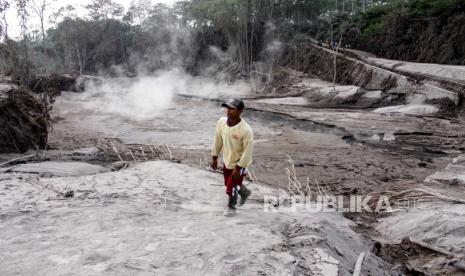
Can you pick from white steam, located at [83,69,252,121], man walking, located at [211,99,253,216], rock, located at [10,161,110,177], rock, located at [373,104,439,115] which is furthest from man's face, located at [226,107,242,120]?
rock, located at [373,104,439,115]

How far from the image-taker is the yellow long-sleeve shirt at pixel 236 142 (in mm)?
3992

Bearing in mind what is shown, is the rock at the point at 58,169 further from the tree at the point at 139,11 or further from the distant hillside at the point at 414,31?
the tree at the point at 139,11

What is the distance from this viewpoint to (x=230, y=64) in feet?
105

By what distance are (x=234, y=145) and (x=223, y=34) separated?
3277 centimetres

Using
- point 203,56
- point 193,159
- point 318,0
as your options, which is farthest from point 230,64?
point 193,159

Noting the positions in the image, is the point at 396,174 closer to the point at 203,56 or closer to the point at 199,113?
the point at 199,113

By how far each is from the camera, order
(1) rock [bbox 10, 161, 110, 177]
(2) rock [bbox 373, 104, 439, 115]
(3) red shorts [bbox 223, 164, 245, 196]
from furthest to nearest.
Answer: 1. (2) rock [bbox 373, 104, 439, 115]
2. (1) rock [bbox 10, 161, 110, 177]
3. (3) red shorts [bbox 223, 164, 245, 196]

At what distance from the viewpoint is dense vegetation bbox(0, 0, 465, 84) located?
20.2m

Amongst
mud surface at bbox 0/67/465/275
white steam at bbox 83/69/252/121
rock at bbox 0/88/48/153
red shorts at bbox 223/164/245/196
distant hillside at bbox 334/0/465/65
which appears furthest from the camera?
distant hillside at bbox 334/0/465/65

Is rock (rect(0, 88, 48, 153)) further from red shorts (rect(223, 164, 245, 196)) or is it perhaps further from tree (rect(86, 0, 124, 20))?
tree (rect(86, 0, 124, 20))

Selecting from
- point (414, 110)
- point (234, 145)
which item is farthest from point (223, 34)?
point (234, 145)

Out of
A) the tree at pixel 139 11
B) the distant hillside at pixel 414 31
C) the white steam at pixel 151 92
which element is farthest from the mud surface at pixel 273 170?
the tree at pixel 139 11

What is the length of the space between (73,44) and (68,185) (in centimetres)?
4258

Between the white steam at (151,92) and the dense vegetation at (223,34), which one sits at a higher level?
the dense vegetation at (223,34)
